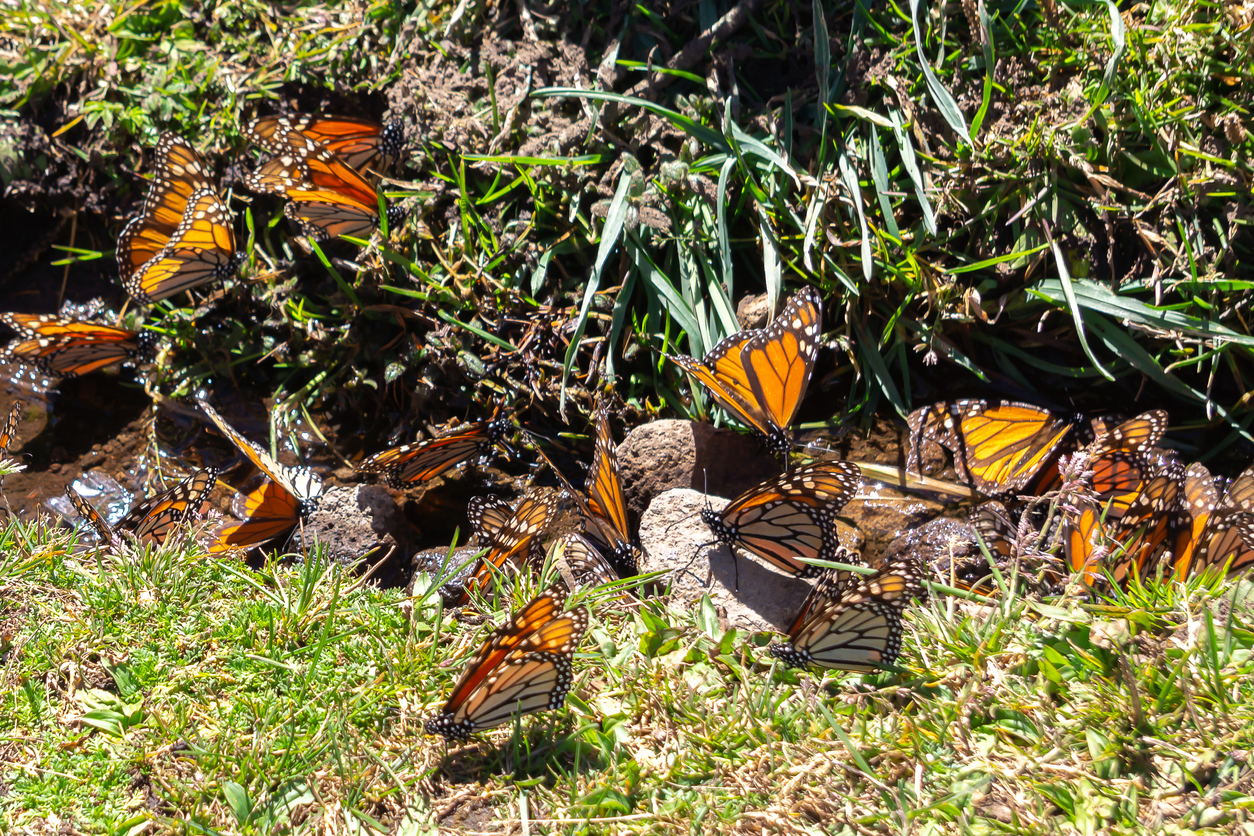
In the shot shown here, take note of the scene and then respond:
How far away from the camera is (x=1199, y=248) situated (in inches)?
105

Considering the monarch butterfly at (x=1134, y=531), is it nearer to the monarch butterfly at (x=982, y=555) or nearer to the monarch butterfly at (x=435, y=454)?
the monarch butterfly at (x=982, y=555)

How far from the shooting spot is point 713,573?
8.39ft

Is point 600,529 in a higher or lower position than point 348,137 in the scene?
lower

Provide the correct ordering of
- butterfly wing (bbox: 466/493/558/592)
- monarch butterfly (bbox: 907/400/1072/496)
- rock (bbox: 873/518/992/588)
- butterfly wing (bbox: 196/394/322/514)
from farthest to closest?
butterfly wing (bbox: 196/394/322/514) < monarch butterfly (bbox: 907/400/1072/496) < butterfly wing (bbox: 466/493/558/592) < rock (bbox: 873/518/992/588)

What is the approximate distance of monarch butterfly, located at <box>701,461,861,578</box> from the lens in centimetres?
254

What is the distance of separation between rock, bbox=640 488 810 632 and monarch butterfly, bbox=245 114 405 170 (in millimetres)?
2209

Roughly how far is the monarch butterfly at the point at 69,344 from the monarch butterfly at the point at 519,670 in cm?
299

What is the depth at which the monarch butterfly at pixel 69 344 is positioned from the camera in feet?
12.2

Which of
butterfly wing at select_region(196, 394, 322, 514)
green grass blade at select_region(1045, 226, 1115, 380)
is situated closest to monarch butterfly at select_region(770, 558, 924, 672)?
green grass blade at select_region(1045, 226, 1115, 380)

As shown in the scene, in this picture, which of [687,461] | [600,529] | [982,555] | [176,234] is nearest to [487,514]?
[600,529]

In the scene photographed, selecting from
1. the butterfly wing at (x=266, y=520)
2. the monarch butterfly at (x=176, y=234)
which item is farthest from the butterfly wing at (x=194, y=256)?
the butterfly wing at (x=266, y=520)

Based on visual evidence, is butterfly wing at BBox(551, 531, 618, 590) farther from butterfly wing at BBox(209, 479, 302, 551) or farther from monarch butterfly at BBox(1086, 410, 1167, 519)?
monarch butterfly at BBox(1086, 410, 1167, 519)

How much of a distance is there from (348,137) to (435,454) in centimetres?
160

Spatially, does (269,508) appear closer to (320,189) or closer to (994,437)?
(320,189)
